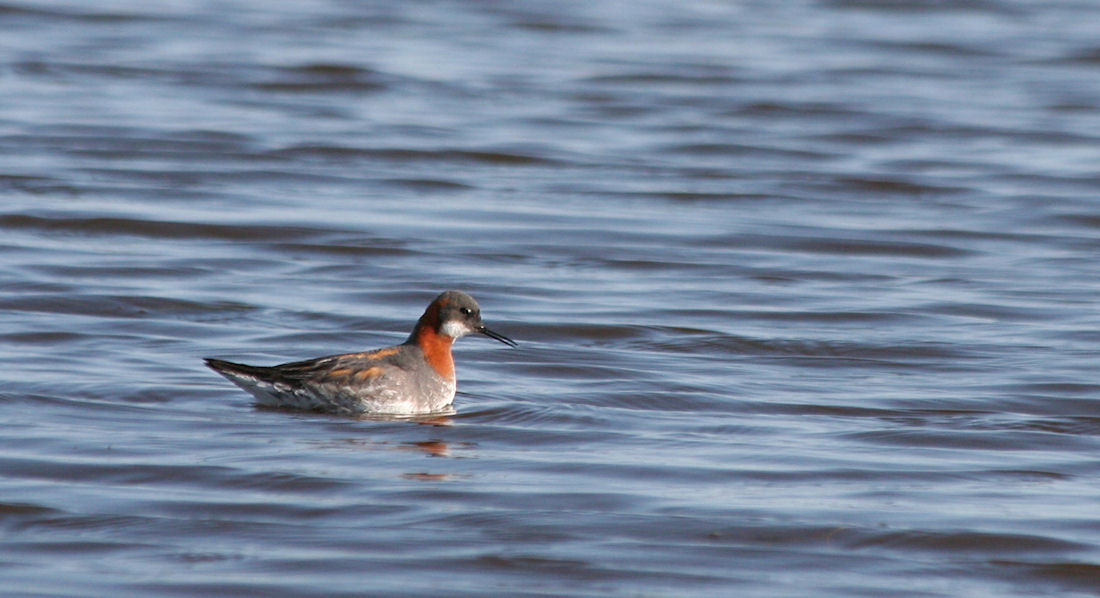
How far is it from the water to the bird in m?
0.17

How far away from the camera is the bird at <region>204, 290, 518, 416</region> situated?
9938 mm

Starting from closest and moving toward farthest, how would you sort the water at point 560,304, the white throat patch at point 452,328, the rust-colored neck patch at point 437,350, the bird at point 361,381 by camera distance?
the water at point 560,304 → the bird at point 361,381 → the rust-colored neck patch at point 437,350 → the white throat patch at point 452,328

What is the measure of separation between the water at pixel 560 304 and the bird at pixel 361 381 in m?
0.17

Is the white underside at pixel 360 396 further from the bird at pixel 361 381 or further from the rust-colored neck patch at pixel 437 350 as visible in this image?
the rust-colored neck patch at pixel 437 350

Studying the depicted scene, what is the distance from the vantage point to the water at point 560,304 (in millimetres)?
7562

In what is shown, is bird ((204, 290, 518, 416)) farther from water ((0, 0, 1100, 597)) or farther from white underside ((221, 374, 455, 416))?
water ((0, 0, 1100, 597))

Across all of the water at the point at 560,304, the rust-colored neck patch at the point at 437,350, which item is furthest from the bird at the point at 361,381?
the water at the point at 560,304

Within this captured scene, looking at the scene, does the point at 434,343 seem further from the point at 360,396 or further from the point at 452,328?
the point at 360,396

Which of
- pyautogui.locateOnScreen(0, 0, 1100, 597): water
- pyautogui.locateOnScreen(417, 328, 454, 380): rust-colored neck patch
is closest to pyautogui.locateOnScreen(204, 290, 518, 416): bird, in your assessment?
pyautogui.locateOnScreen(417, 328, 454, 380): rust-colored neck patch

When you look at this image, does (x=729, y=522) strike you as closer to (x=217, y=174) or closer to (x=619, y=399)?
(x=619, y=399)

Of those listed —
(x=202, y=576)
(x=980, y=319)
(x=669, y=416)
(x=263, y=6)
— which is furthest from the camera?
(x=263, y=6)

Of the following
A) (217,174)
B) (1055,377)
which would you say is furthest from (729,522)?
(217,174)

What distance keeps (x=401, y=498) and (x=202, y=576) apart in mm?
1254

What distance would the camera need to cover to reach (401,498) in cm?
809
